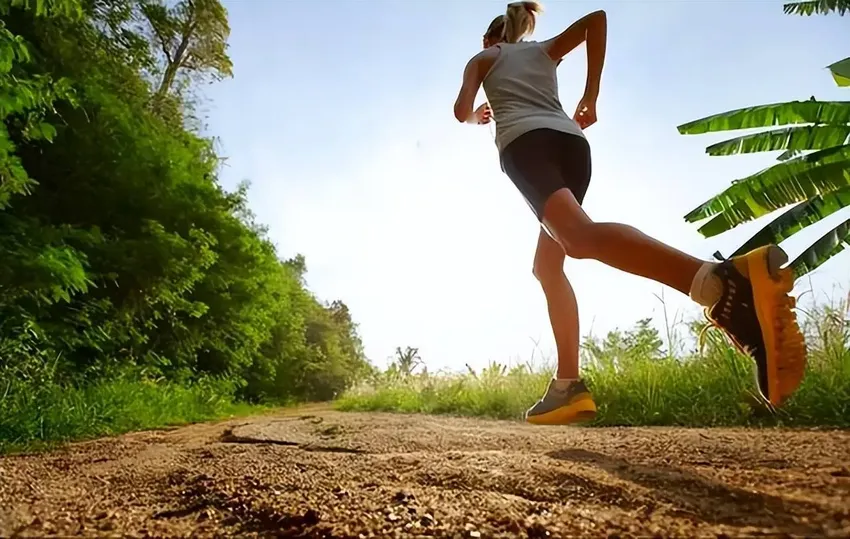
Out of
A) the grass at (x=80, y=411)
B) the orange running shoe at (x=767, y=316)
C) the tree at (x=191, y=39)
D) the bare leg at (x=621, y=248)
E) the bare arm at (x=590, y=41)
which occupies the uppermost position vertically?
the tree at (x=191, y=39)

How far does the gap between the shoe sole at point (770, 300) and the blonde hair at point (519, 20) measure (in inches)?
52.8

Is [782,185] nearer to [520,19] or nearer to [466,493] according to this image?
[520,19]

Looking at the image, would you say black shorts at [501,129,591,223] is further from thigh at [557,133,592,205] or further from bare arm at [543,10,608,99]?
bare arm at [543,10,608,99]

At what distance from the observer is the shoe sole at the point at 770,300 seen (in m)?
1.28

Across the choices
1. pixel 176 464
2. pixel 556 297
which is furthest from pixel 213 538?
pixel 556 297

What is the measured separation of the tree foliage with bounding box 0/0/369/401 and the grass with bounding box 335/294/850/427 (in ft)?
10.5

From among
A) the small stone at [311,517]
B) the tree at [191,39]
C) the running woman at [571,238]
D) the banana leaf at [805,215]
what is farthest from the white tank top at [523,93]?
the tree at [191,39]

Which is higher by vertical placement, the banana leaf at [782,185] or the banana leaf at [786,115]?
the banana leaf at [786,115]

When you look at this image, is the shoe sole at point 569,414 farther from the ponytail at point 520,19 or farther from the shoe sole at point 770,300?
the ponytail at point 520,19

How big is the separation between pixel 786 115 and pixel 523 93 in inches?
82.1

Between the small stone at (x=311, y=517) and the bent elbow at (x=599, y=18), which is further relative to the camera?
the bent elbow at (x=599, y=18)

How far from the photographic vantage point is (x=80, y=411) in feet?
11.2

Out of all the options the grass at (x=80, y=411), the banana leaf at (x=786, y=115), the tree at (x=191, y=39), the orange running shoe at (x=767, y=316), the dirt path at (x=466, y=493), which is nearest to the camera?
the dirt path at (x=466, y=493)

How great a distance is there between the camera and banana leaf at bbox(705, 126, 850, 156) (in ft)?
10.2
